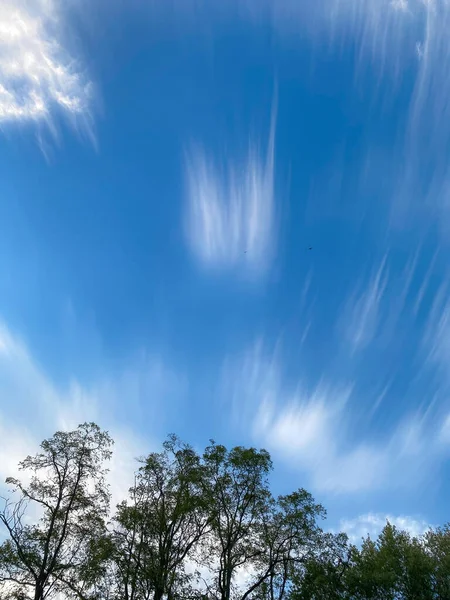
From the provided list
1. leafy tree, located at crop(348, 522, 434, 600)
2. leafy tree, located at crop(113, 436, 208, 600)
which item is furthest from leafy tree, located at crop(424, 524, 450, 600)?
leafy tree, located at crop(113, 436, 208, 600)

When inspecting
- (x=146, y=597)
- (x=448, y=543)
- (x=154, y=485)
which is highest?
(x=154, y=485)

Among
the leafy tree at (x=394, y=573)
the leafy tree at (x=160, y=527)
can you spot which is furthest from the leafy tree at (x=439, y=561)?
the leafy tree at (x=160, y=527)

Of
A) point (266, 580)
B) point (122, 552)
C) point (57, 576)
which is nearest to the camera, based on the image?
point (57, 576)

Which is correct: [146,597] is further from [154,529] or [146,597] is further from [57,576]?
[57,576]

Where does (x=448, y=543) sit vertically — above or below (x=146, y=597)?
above

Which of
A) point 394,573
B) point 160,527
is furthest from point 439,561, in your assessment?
point 160,527

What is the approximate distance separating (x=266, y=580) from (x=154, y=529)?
7.76m

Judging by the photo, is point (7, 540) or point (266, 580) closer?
point (7, 540)

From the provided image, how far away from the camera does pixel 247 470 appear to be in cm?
2644

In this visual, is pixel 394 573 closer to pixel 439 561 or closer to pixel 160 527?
pixel 439 561

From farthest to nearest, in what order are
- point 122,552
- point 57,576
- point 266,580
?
point 266,580 → point 122,552 → point 57,576

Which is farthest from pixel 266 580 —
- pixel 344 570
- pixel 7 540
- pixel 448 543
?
pixel 7 540

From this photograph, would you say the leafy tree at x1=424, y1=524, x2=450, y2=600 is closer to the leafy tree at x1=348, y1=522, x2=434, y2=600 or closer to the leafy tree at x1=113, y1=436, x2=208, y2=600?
the leafy tree at x1=348, y1=522, x2=434, y2=600

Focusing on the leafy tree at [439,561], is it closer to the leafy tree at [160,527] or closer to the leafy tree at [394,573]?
the leafy tree at [394,573]
